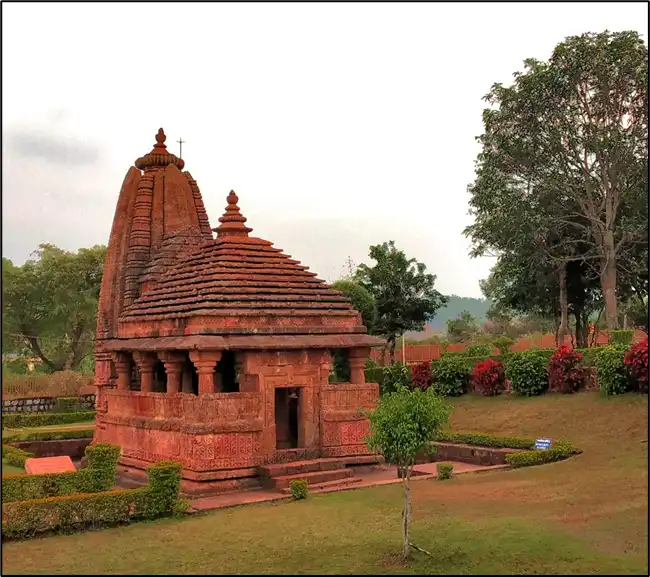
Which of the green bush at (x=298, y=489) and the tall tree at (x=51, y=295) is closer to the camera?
the green bush at (x=298, y=489)

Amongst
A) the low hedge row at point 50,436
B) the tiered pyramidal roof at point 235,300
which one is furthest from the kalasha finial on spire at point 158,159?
the low hedge row at point 50,436

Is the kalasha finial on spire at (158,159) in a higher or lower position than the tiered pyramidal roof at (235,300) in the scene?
higher

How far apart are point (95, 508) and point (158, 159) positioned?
11498mm

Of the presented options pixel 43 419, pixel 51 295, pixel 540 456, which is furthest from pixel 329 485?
pixel 51 295

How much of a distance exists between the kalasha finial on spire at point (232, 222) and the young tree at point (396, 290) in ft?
72.3

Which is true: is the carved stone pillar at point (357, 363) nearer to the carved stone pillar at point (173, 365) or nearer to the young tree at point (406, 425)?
the carved stone pillar at point (173, 365)

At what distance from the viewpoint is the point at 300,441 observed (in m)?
15.5

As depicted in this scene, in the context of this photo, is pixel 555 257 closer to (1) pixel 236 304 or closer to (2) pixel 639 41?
(2) pixel 639 41

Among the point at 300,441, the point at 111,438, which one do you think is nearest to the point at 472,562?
the point at 300,441

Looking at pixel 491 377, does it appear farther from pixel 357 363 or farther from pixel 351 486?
pixel 351 486

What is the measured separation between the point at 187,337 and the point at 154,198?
631cm

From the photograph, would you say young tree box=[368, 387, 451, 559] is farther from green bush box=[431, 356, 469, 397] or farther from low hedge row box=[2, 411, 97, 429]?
low hedge row box=[2, 411, 97, 429]

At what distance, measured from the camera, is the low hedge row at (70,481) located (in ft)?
36.4

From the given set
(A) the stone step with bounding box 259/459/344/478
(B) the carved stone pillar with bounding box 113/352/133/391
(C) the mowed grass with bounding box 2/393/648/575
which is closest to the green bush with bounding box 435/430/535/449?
(C) the mowed grass with bounding box 2/393/648/575
